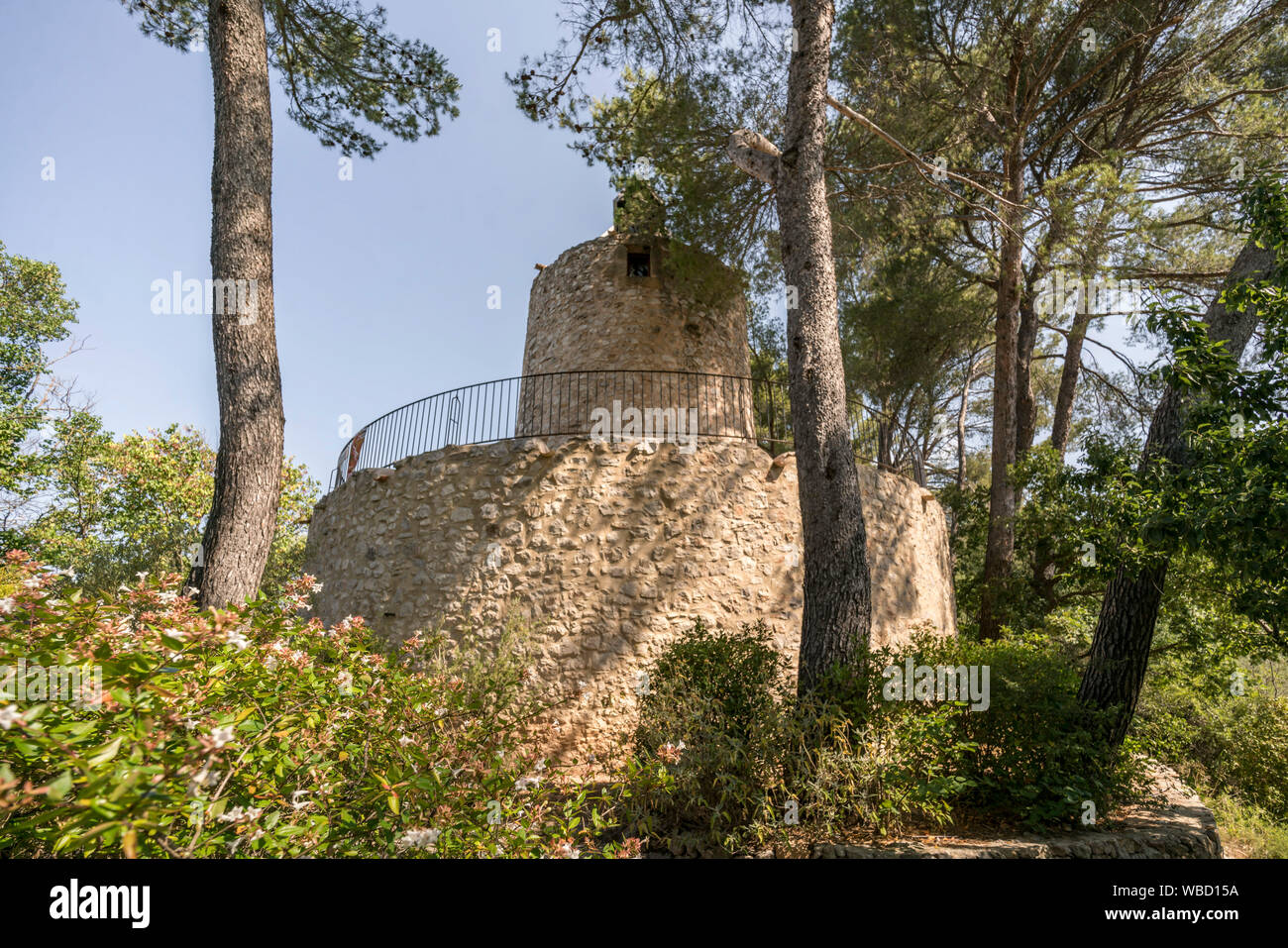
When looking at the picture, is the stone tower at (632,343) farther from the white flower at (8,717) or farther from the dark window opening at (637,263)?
the white flower at (8,717)

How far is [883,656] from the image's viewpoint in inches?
206

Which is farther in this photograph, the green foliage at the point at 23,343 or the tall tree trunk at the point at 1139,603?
the green foliage at the point at 23,343

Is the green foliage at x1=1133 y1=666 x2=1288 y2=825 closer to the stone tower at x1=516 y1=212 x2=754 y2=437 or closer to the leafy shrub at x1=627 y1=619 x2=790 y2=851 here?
the leafy shrub at x1=627 y1=619 x2=790 y2=851

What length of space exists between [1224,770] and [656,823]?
27.8 ft

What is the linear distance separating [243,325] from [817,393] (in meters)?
5.24

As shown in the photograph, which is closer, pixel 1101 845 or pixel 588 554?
pixel 1101 845

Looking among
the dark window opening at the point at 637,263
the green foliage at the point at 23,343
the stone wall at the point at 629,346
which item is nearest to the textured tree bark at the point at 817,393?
the stone wall at the point at 629,346

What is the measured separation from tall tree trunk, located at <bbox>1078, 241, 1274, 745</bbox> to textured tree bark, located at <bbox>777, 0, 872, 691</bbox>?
2.28 meters

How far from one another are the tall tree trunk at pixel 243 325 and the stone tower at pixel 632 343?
5.11 m

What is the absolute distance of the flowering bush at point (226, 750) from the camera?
164 cm

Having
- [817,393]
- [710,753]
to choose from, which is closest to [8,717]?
[710,753]

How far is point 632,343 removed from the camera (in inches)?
415

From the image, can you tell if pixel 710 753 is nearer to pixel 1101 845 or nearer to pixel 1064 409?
pixel 1101 845

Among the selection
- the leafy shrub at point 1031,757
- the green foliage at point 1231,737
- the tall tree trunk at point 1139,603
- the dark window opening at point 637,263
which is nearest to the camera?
the leafy shrub at point 1031,757
